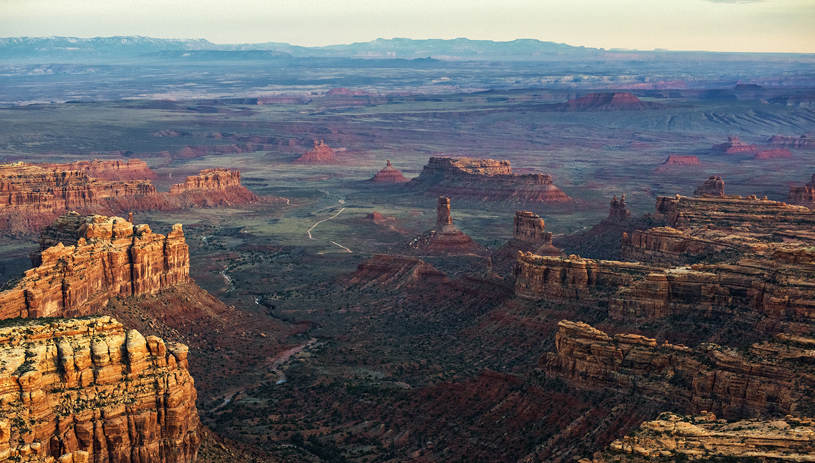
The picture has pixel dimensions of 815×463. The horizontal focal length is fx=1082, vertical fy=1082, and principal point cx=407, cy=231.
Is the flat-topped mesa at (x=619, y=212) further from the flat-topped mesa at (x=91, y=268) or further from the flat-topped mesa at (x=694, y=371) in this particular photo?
the flat-topped mesa at (x=694, y=371)

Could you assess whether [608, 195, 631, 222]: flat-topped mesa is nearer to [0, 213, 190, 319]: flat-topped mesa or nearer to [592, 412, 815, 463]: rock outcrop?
[0, 213, 190, 319]: flat-topped mesa

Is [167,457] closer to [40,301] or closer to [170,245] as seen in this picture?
[40,301]

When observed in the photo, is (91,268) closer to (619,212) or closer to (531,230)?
(531,230)

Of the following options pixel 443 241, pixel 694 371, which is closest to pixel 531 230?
pixel 443 241

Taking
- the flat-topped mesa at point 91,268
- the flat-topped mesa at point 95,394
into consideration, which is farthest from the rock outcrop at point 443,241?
the flat-topped mesa at point 95,394

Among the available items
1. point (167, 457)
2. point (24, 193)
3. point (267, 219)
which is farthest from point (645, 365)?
point (267, 219)

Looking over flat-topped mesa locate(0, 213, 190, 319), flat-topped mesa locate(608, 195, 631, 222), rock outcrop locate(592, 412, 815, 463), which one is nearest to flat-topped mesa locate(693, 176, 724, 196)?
flat-topped mesa locate(608, 195, 631, 222)
